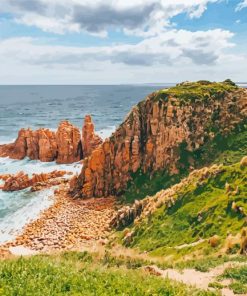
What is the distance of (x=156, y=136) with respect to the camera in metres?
58.2

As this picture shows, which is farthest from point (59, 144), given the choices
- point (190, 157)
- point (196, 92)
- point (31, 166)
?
point (190, 157)

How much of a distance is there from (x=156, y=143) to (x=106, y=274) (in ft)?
138

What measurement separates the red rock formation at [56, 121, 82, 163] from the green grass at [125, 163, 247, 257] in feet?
156

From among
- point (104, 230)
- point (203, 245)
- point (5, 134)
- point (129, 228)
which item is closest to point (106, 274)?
point (203, 245)

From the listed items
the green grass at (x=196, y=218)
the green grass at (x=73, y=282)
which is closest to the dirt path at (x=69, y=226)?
the green grass at (x=196, y=218)

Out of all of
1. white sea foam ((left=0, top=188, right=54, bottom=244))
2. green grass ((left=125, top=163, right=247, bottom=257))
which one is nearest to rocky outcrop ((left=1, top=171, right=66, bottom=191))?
white sea foam ((left=0, top=188, right=54, bottom=244))

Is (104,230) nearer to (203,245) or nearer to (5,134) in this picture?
(203,245)

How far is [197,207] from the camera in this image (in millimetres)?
35656

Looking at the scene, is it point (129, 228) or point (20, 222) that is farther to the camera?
Result: point (20, 222)

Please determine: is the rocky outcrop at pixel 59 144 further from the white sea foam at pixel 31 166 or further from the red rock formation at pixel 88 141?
the white sea foam at pixel 31 166

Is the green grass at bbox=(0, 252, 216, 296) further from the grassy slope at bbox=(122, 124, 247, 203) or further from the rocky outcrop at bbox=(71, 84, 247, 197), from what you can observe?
the rocky outcrop at bbox=(71, 84, 247, 197)

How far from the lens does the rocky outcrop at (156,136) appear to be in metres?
57.0

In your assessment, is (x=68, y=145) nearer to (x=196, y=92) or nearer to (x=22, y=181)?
(x=22, y=181)

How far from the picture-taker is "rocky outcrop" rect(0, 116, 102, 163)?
84.5 m
